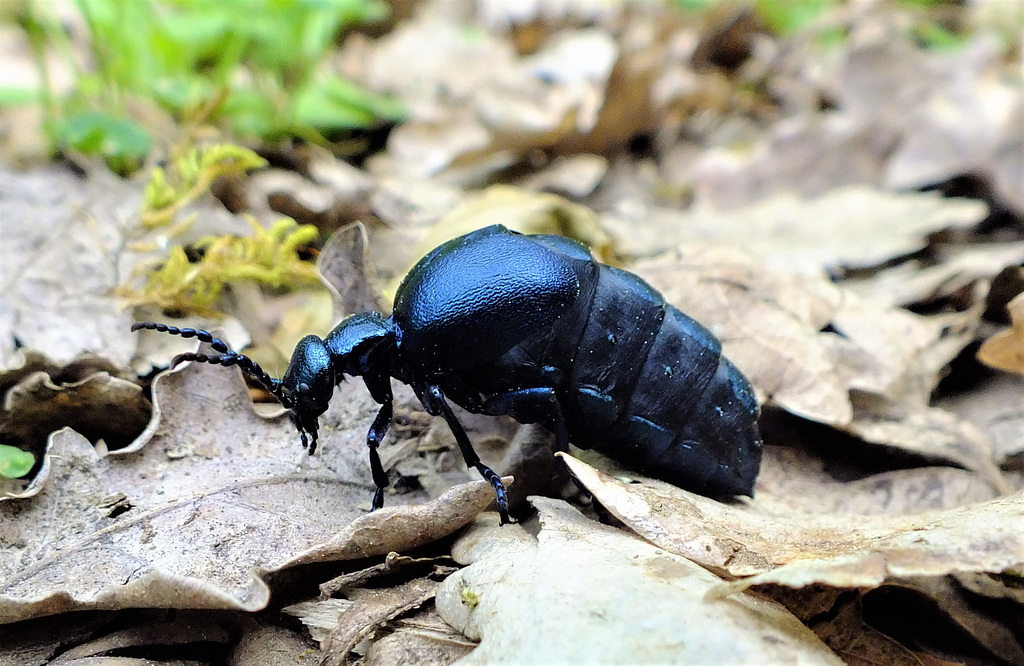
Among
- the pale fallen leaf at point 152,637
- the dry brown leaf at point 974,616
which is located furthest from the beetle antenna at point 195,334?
the dry brown leaf at point 974,616

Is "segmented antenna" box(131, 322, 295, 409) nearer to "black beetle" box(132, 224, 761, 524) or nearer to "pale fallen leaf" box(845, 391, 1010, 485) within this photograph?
"black beetle" box(132, 224, 761, 524)

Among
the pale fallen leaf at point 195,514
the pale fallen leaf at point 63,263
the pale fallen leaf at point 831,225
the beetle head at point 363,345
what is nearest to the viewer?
the pale fallen leaf at point 195,514

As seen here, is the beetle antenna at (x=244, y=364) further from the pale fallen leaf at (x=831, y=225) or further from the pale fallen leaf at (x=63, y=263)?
the pale fallen leaf at (x=831, y=225)

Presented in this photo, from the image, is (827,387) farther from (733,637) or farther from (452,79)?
(452,79)

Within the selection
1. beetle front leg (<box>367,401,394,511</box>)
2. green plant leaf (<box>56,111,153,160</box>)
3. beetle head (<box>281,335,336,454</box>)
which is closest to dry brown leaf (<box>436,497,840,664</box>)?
beetle front leg (<box>367,401,394,511</box>)

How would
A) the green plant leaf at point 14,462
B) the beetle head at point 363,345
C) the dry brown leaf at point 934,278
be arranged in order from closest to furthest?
the green plant leaf at point 14,462 < the beetle head at point 363,345 < the dry brown leaf at point 934,278

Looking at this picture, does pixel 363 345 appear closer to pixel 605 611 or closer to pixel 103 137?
pixel 605 611
